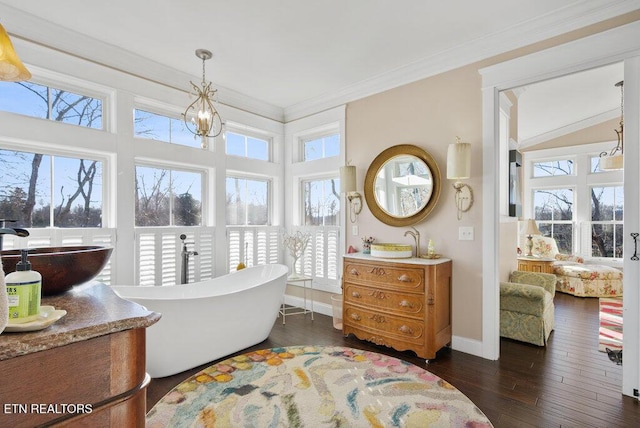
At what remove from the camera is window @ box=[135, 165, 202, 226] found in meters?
3.48

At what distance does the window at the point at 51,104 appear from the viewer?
8.98 feet

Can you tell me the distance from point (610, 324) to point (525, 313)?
5.23 ft

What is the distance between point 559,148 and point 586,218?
144 cm

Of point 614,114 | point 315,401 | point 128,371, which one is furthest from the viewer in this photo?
point 614,114

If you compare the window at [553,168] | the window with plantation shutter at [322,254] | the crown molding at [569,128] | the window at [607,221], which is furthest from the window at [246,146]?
the window at [607,221]

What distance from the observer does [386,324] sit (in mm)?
3096

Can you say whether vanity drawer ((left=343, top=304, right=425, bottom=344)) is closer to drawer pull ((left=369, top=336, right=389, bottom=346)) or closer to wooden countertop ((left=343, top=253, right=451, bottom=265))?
drawer pull ((left=369, top=336, right=389, bottom=346))

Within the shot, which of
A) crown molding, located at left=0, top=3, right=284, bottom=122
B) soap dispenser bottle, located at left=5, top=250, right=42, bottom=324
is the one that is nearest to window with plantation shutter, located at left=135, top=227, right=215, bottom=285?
crown molding, located at left=0, top=3, right=284, bottom=122

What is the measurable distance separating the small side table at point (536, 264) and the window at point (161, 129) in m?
5.49

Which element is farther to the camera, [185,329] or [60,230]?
[60,230]

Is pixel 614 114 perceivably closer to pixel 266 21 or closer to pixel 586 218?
pixel 586 218

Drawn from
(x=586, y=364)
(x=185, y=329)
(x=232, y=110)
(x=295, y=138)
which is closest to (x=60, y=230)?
(x=185, y=329)

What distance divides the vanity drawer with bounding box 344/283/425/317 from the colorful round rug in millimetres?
433

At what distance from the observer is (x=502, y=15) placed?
2627mm
